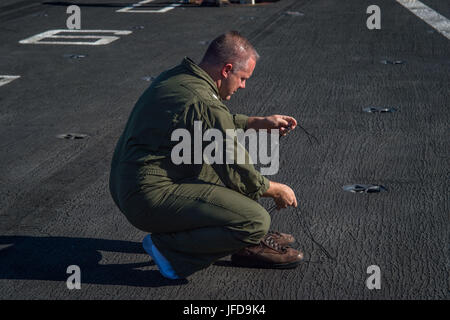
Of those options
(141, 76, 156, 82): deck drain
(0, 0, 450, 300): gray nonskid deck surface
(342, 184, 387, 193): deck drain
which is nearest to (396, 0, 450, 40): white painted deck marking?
(0, 0, 450, 300): gray nonskid deck surface

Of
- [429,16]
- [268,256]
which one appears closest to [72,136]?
[268,256]

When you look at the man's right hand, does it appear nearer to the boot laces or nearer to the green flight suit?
the green flight suit

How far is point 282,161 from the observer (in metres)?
6.19

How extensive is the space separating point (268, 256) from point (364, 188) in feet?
5.20

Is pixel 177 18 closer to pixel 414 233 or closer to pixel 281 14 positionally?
pixel 281 14

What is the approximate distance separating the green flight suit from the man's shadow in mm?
310

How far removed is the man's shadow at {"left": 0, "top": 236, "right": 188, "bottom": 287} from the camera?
418 centimetres

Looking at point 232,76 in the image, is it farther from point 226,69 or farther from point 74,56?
point 74,56

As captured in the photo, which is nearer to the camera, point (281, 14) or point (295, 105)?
point (295, 105)

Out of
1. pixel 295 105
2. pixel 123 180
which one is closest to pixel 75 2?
pixel 295 105

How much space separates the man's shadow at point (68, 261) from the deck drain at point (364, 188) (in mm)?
1878

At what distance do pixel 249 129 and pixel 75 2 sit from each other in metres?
13.7

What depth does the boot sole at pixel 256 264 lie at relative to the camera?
4.28m
